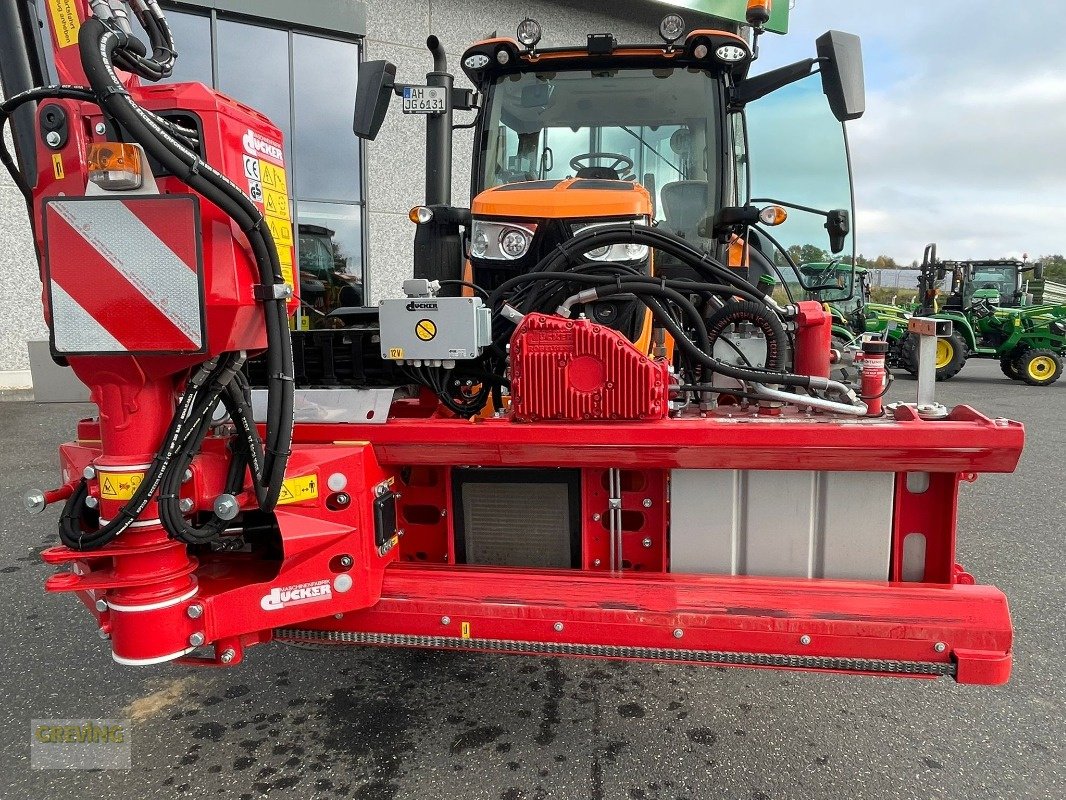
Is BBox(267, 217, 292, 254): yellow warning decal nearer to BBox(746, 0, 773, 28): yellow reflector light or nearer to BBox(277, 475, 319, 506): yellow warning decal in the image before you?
BBox(277, 475, 319, 506): yellow warning decal

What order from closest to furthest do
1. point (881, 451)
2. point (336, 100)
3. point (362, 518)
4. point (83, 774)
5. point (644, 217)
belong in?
point (881, 451)
point (362, 518)
point (83, 774)
point (644, 217)
point (336, 100)

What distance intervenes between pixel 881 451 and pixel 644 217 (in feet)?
4.50

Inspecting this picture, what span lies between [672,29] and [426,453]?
8.18ft

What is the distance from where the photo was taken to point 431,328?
7.44 ft

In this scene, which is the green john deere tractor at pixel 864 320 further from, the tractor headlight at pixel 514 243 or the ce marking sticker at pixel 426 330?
the ce marking sticker at pixel 426 330

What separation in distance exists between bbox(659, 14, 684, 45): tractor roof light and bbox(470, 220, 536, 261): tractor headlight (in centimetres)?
135

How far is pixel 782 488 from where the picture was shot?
6.94 feet

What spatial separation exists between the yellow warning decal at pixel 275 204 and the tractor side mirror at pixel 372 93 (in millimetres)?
1407

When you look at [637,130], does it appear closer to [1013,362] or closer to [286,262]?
[286,262]

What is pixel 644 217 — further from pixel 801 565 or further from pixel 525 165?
pixel 801 565


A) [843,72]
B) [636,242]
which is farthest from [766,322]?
[843,72]

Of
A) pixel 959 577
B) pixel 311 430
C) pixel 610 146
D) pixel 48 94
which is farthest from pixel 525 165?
pixel 959 577
